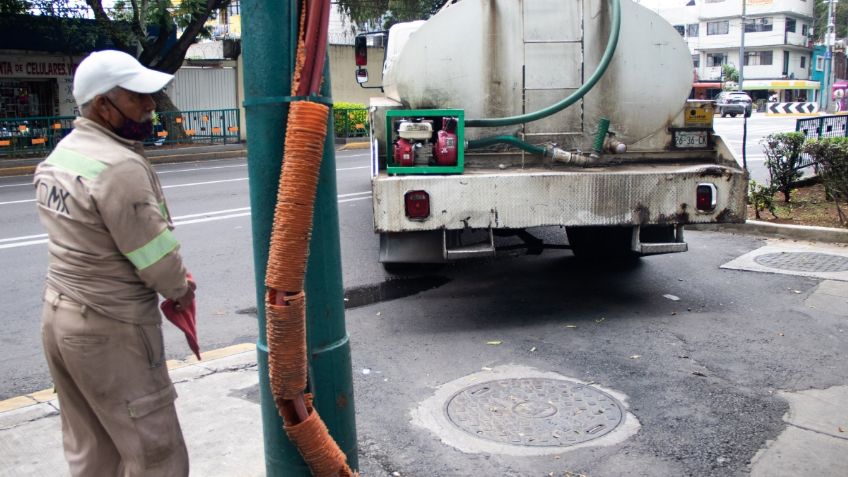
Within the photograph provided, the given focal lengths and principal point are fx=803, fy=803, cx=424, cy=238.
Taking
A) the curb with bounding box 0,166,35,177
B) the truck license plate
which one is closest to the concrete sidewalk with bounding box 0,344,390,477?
the truck license plate

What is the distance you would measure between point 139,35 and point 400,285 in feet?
59.2

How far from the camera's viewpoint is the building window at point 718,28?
70.9 metres

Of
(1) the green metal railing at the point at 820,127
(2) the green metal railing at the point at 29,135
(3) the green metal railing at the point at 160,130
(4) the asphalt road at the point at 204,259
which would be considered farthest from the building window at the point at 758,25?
(2) the green metal railing at the point at 29,135

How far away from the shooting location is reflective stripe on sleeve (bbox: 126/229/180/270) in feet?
8.30

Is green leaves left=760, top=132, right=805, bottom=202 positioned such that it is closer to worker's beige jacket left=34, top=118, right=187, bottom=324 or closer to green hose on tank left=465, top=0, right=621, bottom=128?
green hose on tank left=465, top=0, right=621, bottom=128

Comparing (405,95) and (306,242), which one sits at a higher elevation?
(405,95)

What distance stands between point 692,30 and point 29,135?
66.5 metres

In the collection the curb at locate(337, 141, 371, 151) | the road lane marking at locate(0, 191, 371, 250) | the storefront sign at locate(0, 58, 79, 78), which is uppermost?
the storefront sign at locate(0, 58, 79, 78)

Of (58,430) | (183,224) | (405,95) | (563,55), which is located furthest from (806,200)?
(58,430)

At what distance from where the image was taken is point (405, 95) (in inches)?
247

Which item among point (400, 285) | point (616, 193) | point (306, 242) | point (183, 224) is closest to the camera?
point (306, 242)

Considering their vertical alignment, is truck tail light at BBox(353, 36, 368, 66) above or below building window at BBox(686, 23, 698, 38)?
below

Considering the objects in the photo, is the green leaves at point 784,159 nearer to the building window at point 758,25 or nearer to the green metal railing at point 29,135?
the green metal railing at point 29,135

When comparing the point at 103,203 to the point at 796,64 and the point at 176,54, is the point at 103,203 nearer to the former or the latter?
the point at 176,54
